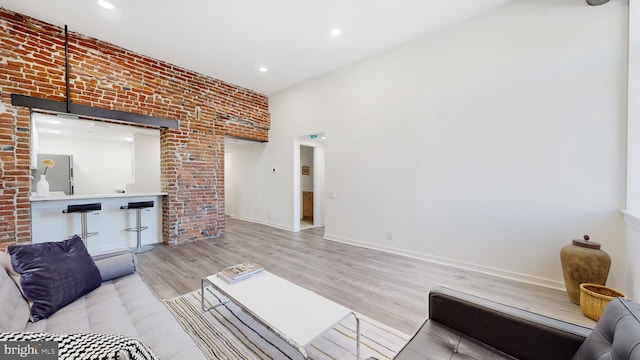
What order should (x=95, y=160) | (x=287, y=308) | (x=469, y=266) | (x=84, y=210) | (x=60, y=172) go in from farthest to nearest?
(x=95, y=160) → (x=60, y=172) → (x=84, y=210) → (x=469, y=266) → (x=287, y=308)

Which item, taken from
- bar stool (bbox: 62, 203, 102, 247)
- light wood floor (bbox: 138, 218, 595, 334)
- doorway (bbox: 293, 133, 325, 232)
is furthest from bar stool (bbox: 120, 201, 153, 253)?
doorway (bbox: 293, 133, 325, 232)

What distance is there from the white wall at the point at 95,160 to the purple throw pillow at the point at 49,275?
295 inches

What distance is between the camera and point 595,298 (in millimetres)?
2043

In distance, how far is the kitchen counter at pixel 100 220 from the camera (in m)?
3.50

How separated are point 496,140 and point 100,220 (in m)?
6.08

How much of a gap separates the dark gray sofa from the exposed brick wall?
15.2 ft

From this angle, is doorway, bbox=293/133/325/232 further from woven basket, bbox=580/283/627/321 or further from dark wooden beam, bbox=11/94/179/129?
woven basket, bbox=580/283/627/321

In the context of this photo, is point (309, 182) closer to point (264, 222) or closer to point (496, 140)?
point (264, 222)

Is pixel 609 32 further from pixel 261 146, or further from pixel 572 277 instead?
pixel 261 146

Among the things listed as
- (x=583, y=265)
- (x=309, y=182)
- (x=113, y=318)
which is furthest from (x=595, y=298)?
(x=309, y=182)

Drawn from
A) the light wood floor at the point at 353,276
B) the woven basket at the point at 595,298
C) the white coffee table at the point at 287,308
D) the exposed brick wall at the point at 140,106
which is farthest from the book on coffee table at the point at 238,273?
the exposed brick wall at the point at 140,106

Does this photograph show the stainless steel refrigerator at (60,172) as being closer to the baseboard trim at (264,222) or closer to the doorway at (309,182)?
the baseboard trim at (264,222)

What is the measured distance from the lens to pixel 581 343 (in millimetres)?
1036

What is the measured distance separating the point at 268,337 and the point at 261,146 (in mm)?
5169
